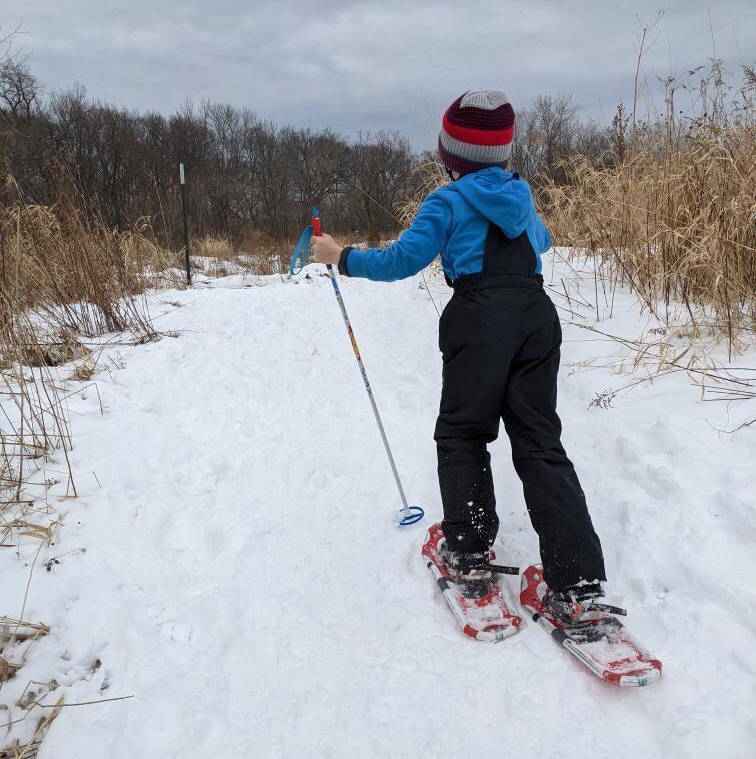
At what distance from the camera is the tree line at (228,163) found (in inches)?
619

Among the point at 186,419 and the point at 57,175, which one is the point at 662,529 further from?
the point at 57,175

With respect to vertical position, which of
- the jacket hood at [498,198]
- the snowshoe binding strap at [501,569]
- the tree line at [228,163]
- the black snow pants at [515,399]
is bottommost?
the snowshoe binding strap at [501,569]

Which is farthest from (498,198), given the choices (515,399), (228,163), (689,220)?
(228,163)

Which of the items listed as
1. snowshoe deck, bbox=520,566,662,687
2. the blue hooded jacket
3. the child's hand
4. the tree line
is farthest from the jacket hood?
the tree line

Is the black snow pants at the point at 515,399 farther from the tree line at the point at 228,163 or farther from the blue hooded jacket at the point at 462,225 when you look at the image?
the tree line at the point at 228,163

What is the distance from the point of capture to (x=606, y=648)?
158 cm

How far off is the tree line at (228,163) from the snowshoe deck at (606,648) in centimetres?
1017

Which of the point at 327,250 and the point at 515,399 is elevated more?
the point at 327,250

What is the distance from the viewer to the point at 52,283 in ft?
14.1

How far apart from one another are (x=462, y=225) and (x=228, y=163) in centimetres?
2757

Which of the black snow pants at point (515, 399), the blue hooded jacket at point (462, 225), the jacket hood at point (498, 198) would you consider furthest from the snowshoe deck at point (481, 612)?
the jacket hood at point (498, 198)

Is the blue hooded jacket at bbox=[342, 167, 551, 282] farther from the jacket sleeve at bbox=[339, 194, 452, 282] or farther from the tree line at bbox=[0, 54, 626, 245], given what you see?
the tree line at bbox=[0, 54, 626, 245]

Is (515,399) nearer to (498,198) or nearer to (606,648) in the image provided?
(498,198)

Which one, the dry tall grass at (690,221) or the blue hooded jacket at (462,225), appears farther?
the dry tall grass at (690,221)
